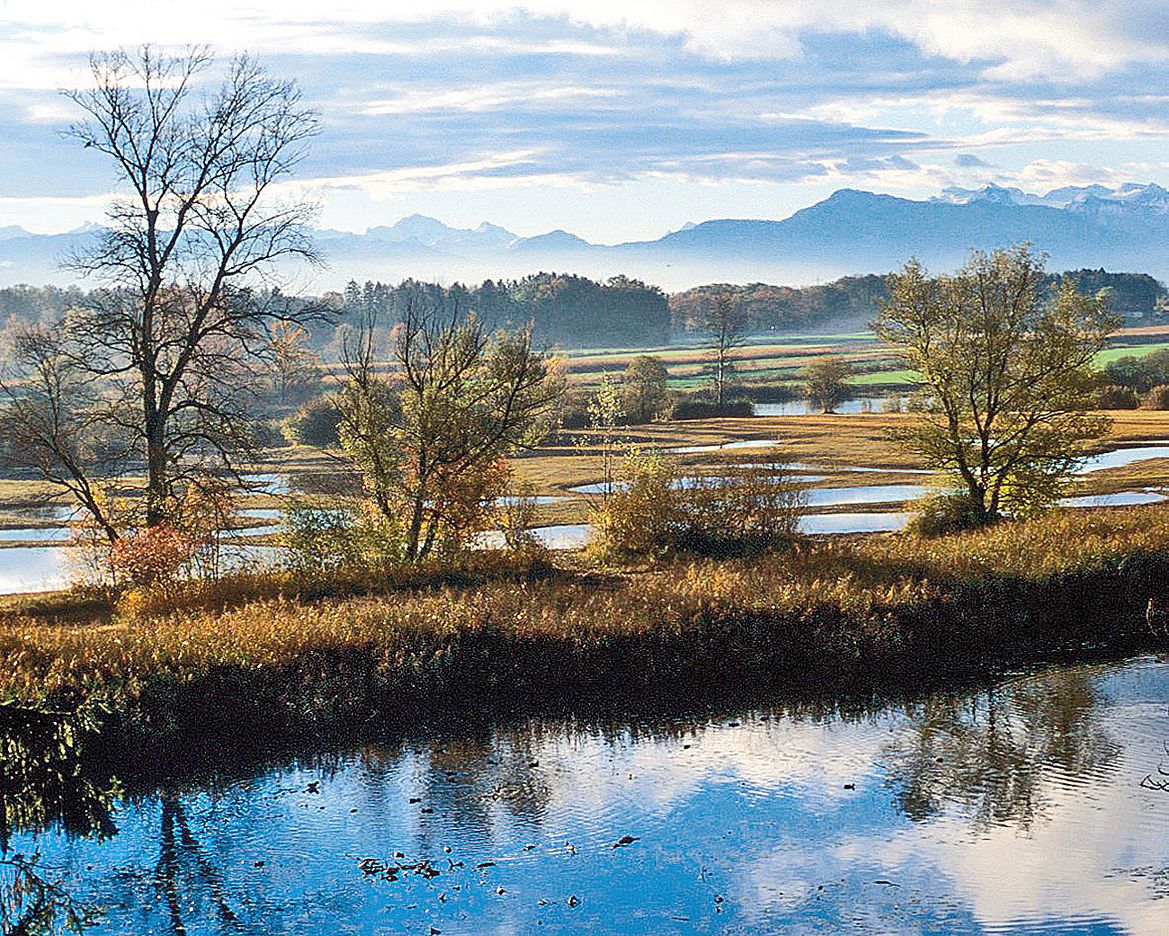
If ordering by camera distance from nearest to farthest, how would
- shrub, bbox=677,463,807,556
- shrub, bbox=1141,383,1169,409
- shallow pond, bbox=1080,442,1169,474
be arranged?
shrub, bbox=677,463,807,556
shallow pond, bbox=1080,442,1169,474
shrub, bbox=1141,383,1169,409

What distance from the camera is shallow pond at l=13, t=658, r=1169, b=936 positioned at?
16.1m

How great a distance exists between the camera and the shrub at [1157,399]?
298ft

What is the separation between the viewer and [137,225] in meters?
39.6

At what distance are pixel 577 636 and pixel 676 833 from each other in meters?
7.96

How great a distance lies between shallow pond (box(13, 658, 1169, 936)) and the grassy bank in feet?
5.98

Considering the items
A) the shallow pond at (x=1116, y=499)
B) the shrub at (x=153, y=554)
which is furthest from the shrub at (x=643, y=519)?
the shallow pond at (x=1116, y=499)

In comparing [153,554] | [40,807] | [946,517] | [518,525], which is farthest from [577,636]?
[946,517]

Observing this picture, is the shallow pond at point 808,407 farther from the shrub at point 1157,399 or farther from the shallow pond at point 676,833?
the shallow pond at point 676,833

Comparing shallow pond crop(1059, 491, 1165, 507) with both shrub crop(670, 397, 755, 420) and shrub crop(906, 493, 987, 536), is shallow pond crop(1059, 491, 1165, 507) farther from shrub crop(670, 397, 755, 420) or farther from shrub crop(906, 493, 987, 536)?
shrub crop(670, 397, 755, 420)

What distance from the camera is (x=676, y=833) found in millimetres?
18531

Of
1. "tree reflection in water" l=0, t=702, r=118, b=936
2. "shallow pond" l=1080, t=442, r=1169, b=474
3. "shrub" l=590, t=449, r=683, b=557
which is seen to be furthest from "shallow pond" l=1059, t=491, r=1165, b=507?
"tree reflection in water" l=0, t=702, r=118, b=936

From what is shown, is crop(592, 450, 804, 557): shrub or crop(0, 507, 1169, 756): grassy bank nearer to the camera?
crop(0, 507, 1169, 756): grassy bank

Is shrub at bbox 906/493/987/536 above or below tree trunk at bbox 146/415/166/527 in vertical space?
below

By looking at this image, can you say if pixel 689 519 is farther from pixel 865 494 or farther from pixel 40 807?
pixel 40 807
